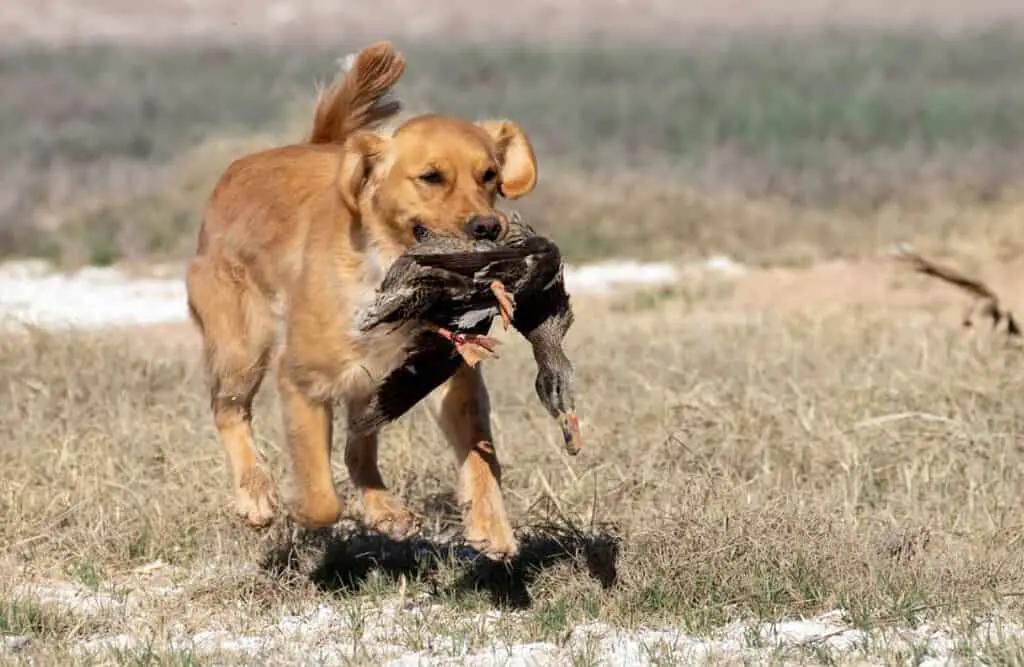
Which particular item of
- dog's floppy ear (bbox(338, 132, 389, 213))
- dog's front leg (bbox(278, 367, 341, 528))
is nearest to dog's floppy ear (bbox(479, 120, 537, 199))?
dog's floppy ear (bbox(338, 132, 389, 213))

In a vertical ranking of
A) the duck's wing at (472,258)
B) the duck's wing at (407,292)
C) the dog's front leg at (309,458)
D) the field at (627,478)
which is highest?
the duck's wing at (472,258)

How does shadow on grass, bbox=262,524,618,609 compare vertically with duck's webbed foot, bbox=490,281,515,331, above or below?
below

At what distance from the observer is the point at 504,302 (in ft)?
17.3

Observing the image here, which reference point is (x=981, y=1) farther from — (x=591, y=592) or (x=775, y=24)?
(x=591, y=592)

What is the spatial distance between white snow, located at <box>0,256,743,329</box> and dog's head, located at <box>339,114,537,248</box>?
714 centimetres

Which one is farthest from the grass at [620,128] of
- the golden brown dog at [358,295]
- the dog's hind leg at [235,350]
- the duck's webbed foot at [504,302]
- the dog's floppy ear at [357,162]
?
the duck's webbed foot at [504,302]

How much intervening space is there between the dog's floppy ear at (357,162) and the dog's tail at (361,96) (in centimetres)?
103

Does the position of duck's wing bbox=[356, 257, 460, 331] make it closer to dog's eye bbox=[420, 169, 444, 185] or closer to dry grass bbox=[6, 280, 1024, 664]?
dog's eye bbox=[420, 169, 444, 185]

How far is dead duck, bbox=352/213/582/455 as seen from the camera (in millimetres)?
5355

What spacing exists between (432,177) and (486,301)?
0.62 m

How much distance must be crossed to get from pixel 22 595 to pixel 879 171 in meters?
18.3

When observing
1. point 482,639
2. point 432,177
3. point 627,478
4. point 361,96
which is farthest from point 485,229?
point 627,478

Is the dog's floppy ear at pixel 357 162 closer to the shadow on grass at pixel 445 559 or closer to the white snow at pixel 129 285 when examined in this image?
the shadow on grass at pixel 445 559

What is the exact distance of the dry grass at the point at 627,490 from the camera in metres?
6.00
